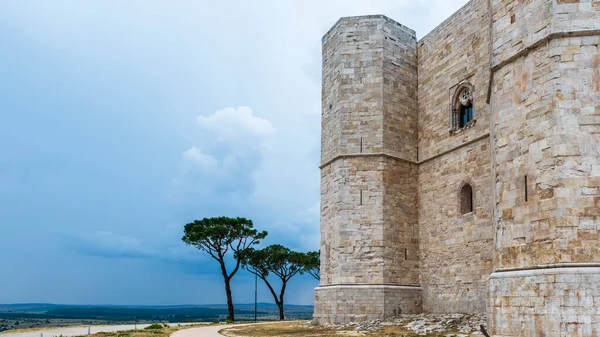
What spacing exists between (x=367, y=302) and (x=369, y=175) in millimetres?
4138

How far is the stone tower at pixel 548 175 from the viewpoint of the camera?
870cm

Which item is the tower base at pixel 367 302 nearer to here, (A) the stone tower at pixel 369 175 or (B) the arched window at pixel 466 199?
(A) the stone tower at pixel 369 175

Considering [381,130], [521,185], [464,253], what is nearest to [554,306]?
[521,185]

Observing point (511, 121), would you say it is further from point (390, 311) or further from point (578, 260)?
point (390, 311)

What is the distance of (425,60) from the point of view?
19344 mm

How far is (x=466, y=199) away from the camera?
16562 mm

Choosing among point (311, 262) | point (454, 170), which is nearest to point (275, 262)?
point (311, 262)

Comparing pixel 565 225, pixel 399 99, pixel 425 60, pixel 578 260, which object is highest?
pixel 425 60

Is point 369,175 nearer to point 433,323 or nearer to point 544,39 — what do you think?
point 433,323

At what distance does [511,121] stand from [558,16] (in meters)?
2.01

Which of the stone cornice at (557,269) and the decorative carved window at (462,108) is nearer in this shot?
the stone cornice at (557,269)

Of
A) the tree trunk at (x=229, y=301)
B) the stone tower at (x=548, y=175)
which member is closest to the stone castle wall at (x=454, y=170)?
the stone tower at (x=548, y=175)

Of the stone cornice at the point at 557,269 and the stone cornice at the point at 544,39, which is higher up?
the stone cornice at the point at 544,39

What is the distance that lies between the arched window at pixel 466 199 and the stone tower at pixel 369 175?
2193 millimetres
